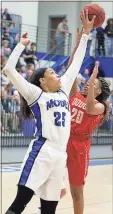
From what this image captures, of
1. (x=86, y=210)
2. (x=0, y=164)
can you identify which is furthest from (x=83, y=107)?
(x=0, y=164)

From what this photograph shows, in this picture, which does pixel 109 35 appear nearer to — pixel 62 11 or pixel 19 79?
pixel 62 11

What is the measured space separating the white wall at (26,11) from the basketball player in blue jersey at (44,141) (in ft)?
44.3

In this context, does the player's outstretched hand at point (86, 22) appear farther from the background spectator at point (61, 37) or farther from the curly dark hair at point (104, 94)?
the background spectator at point (61, 37)

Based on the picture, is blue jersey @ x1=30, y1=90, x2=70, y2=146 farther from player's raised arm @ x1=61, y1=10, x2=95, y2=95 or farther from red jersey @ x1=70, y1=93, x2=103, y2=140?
red jersey @ x1=70, y1=93, x2=103, y2=140

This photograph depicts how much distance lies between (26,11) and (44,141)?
48.8ft

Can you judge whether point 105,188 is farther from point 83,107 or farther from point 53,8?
point 53,8

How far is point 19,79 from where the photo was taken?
11.3ft

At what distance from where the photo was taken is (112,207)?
5.92 m

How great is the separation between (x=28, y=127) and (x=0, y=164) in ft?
3.80

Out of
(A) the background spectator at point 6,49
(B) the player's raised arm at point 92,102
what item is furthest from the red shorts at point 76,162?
(A) the background spectator at point 6,49

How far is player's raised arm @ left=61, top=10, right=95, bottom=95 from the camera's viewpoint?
388 cm

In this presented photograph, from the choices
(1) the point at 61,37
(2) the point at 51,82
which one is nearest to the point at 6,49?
(1) the point at 61,37

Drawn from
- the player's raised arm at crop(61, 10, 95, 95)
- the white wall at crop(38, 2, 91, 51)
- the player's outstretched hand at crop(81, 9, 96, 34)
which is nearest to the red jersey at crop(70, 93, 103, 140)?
the player's raised arm at crop(61, 10, 95, 95)

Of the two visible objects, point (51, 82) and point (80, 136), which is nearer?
point (51, 82)
